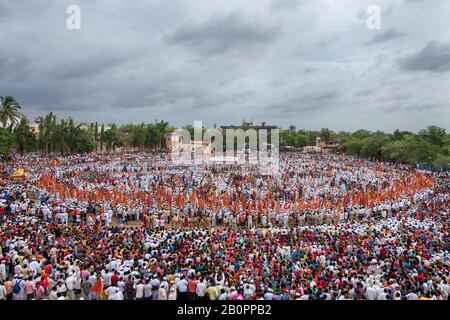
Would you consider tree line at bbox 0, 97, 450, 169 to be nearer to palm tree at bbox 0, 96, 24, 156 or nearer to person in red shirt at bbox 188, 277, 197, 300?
palm tree at bbox 0, 96, 24, 156

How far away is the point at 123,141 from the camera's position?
96688 mm

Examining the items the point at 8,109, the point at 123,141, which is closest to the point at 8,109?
the point at 8,109

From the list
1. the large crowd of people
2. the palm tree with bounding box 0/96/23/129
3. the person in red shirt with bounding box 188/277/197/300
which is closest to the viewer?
the large crowd of people

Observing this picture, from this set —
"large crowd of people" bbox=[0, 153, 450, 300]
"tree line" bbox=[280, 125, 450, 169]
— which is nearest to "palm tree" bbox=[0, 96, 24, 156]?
"large crowd of people" bbox=[0, 153, 450, 300]

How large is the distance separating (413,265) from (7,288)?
1208 cm

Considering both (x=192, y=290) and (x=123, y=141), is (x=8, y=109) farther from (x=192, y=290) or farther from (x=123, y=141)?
(x=123, y=141)

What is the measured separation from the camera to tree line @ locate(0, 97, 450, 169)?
156 ft

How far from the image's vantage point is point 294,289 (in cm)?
937

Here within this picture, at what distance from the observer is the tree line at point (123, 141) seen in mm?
47494

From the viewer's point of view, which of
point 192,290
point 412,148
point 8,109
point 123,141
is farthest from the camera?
point 123,141

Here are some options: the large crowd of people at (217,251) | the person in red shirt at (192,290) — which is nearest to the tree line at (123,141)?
the large crowd of people at (217,251)

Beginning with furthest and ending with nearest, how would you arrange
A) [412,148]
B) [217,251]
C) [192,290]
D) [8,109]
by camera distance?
[412,148], [8,109], [217,251], [192,290]
